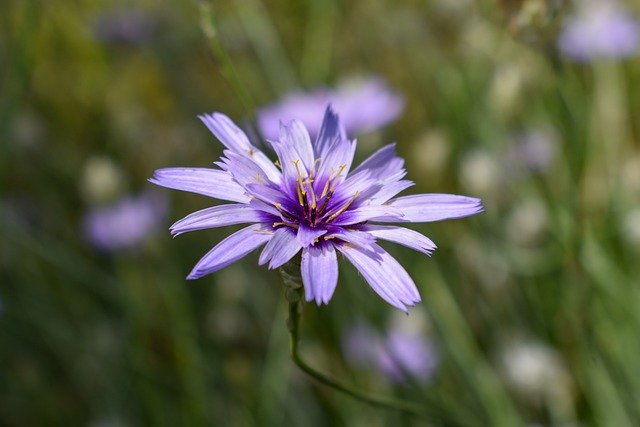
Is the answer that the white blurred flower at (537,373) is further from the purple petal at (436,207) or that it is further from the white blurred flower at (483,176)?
the purple petal at (436,207)

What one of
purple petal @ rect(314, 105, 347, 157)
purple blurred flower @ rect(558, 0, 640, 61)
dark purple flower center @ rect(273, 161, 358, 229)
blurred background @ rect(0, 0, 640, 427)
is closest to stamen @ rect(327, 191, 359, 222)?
dark purple flower center @ rect(273, 161, 358, 229)

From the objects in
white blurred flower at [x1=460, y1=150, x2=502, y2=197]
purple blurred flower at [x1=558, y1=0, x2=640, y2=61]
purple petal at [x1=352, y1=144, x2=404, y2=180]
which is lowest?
purple petal at [x1=352, y1=144, x2=404, y2=180]

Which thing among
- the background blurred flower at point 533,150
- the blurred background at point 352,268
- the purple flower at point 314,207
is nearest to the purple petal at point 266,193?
the purple flower at point 314,207

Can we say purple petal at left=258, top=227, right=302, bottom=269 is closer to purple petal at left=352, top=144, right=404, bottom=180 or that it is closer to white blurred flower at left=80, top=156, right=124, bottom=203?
purple petal at left=352, top=144, right=404, bottom=180

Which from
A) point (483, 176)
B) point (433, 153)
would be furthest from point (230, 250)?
point (433, 153)

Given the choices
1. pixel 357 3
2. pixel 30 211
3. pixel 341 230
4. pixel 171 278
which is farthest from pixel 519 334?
pixel 357 3

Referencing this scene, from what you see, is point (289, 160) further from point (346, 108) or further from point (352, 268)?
point (346, 108)
